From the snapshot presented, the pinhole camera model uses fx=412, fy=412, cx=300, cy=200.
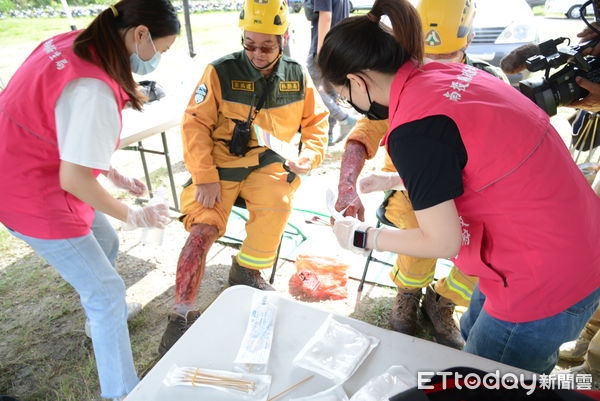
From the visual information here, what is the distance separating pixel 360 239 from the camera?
1.30m

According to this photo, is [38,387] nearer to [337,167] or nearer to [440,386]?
[440,386]

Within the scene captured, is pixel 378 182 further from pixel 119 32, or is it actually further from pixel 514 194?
pixel 119 32

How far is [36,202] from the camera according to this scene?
4.91 ft

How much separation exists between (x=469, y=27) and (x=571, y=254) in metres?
1.38

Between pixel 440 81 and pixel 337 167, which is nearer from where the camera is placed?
pixel 440 81

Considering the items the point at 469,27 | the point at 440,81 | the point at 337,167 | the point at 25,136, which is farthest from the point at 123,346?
the point at 337,167

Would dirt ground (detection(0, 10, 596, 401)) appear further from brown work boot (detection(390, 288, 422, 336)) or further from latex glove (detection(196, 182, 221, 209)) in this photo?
latex glove (detection(196, 182, 221, 209))

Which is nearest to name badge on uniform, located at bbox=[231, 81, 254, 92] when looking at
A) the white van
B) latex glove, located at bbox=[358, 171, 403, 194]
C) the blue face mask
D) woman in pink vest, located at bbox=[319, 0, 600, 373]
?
the blue face mask

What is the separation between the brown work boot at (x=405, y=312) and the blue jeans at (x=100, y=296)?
4.63 ft

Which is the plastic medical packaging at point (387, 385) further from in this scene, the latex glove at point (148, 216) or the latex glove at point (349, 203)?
the latex glove at point (148, 216)

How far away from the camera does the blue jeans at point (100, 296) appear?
5.21ft

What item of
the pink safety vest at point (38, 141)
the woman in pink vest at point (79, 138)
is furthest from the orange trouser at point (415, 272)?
the pink safety vest at point (38, 141)

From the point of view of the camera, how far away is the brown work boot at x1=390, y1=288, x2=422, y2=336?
236 centimetres

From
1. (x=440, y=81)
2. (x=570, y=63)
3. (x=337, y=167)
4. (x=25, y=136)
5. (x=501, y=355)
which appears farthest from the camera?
(x=337, y=167)
